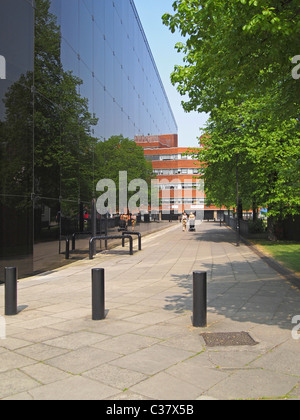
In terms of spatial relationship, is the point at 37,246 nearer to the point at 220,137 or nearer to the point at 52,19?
the point at 52,19

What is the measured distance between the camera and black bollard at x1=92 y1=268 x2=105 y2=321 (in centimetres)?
610

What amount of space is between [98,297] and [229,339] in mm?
2173

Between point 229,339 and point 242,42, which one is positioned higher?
point 242,42

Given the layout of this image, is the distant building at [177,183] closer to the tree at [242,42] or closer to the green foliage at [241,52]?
the green foliage at [241,52]

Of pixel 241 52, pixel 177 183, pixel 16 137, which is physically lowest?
pixel 16 137

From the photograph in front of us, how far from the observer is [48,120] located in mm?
12680

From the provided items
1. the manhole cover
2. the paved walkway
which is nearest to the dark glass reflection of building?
the paved walkway

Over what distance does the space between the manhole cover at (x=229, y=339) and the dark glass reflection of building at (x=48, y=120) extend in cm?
675

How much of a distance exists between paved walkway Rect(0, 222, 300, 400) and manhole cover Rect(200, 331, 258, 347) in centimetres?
8

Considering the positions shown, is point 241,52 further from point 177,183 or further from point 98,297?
point 177,183

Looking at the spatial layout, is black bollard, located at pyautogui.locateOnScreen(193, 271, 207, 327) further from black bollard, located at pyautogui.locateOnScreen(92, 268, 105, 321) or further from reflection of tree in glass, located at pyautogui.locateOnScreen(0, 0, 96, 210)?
reflection of tree in glass, located at pyautogui.locateOnScreen(0, 0, 96, 210)

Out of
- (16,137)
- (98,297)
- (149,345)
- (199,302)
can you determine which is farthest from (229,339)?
(16,137)

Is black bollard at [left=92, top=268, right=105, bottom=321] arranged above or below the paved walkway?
above

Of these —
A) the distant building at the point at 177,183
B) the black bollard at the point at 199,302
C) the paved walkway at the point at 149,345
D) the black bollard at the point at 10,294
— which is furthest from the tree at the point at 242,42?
the distant building at the point at 177,183
